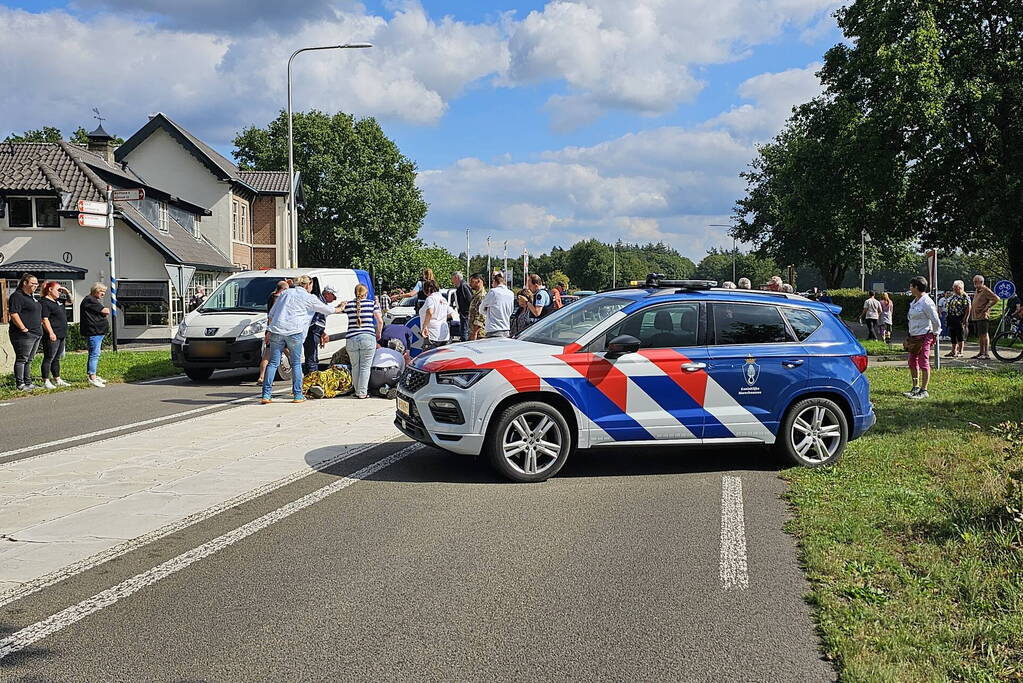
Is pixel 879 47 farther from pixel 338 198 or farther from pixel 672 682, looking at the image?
pixel 338 198

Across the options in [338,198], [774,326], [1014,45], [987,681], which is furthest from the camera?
[338,198]

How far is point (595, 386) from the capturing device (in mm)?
8039

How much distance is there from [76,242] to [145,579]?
3307cm

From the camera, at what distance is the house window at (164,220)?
124 ft

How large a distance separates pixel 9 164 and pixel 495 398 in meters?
34.3

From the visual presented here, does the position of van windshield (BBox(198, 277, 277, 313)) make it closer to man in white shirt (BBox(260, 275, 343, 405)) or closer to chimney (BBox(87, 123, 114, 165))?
man in white shirt (BBox(260, 275, 343, 405))

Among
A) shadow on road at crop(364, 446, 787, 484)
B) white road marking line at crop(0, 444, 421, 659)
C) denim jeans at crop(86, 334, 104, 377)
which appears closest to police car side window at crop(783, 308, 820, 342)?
shadow on road at crop(364, 446, 787, 484)

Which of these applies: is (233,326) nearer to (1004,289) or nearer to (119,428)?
(119,428)

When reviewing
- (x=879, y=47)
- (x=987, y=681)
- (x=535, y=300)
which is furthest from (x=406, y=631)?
(x=879, y=47)

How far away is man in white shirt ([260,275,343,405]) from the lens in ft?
43.3

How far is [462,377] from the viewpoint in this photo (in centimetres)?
795

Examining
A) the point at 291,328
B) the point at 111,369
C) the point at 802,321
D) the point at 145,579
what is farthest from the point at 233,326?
the point at 145,579

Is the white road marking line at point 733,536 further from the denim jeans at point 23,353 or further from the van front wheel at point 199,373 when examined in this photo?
the denim jeans at point 23,353

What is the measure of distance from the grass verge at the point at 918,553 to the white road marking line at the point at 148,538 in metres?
4.01
